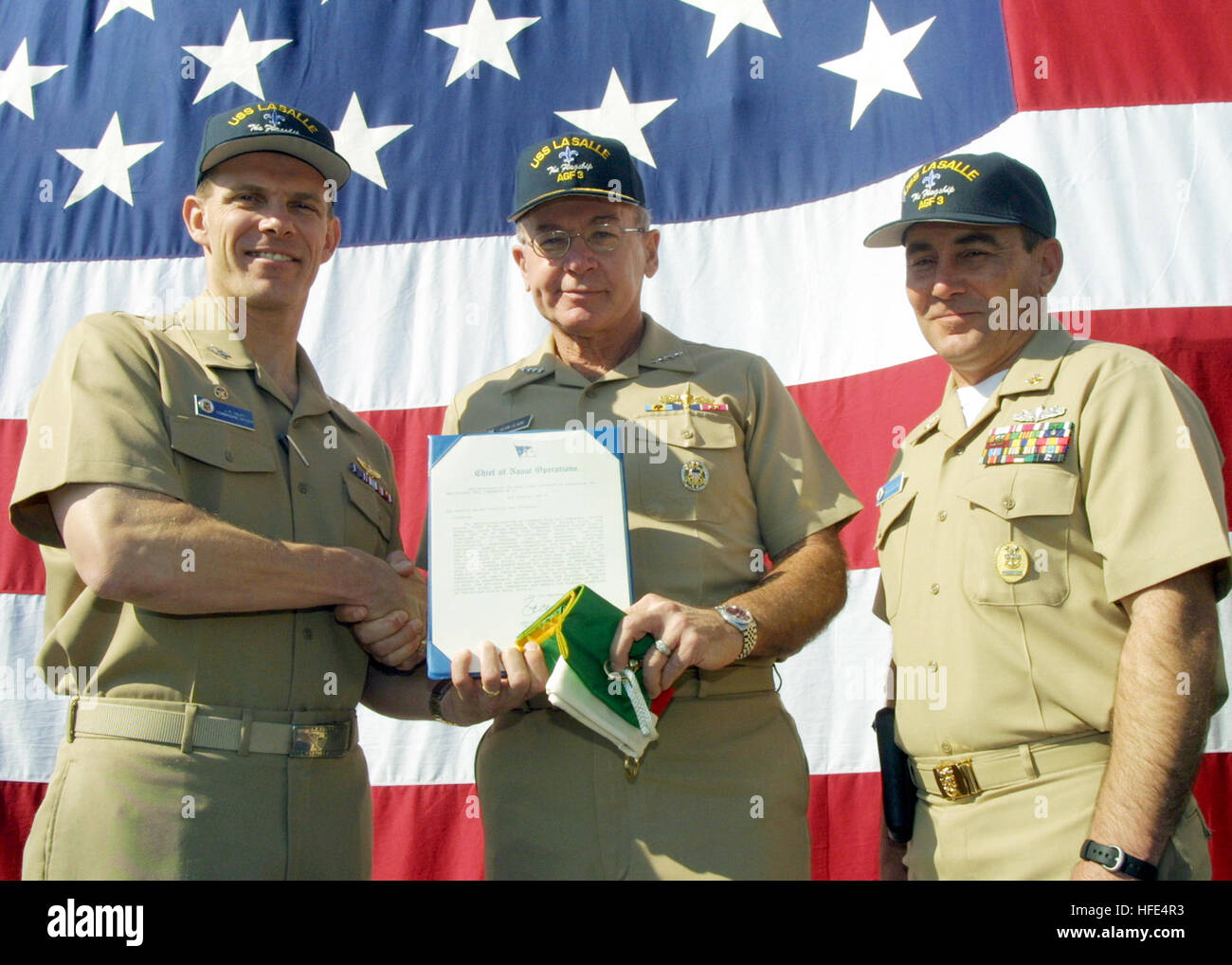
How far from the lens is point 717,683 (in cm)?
239

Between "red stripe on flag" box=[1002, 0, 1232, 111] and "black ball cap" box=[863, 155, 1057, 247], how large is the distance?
1.59 metres

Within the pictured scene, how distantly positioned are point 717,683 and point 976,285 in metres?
1.16

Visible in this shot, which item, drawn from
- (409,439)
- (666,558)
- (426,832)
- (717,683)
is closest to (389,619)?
(666,558)

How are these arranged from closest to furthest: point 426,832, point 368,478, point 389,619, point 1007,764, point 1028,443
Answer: point 1007,764 → point 1028,443 → point 389,619 → point 368,478 → point 426,832

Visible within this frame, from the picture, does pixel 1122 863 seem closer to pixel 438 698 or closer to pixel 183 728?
pixel 438 698

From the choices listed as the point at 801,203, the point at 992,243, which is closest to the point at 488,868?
the point at 992,243

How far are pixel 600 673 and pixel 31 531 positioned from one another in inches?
51.9

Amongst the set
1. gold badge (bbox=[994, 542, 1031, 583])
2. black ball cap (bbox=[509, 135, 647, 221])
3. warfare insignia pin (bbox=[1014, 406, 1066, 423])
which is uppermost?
black ball cap (bbox=[509, 135, 647, 221])

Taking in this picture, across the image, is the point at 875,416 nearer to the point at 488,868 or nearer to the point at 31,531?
the point at 488,868

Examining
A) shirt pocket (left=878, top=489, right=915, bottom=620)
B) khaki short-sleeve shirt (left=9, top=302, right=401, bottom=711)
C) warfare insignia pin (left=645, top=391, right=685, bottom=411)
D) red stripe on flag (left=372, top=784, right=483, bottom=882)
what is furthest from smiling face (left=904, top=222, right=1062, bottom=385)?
red stripe on flag (left=372, top=784, right=483, bottom=882)

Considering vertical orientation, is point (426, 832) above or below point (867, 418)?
below

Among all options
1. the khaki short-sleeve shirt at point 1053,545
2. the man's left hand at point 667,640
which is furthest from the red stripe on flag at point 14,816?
the khaki short-sleeve shirt at point 1053,545

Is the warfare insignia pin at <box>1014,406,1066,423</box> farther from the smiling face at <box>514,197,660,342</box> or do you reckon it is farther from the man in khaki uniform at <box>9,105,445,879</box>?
the man in khaki uniform at <box>9,105,445,879</box>

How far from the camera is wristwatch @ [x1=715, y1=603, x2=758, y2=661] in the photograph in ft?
7.18
